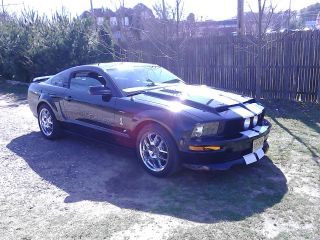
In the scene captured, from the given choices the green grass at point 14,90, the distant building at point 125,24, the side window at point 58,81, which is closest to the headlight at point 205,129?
the side window at point 58,81

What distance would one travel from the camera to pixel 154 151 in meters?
4.69

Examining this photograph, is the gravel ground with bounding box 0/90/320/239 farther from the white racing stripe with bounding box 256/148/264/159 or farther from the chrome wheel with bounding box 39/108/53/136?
the chrome wheel with bounding box 39/108/53/136

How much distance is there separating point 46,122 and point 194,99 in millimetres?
3297

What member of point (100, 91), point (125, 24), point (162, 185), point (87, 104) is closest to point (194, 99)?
point (162, 185)

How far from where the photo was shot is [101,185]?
15.1ft

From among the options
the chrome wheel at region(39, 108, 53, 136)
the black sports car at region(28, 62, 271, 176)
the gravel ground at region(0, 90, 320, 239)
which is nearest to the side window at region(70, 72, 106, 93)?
the black sports car at region(28, 62, 271, 176)

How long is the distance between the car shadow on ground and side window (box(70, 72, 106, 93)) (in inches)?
42.2

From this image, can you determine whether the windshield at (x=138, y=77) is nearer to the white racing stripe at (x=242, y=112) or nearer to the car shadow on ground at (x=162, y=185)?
the car shadow on ground at (x=162, y=185)

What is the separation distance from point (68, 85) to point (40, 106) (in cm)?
102

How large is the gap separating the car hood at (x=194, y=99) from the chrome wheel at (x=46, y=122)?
2.36 metres

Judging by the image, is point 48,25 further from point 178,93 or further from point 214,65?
point 178,93

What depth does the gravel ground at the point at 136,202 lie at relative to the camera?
3.45 metres

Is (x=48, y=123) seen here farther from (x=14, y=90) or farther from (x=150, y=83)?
(x=14, y=90)

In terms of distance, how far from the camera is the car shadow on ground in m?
3.86
